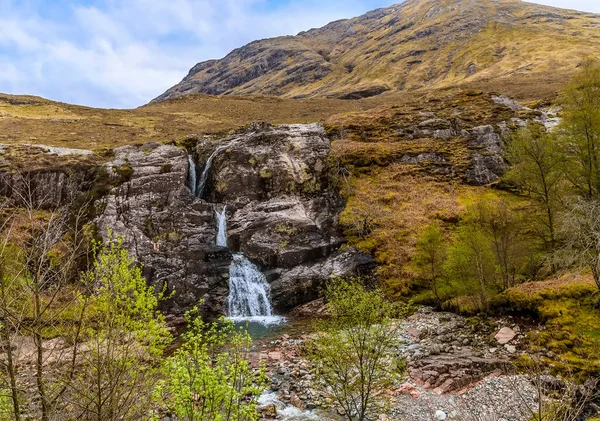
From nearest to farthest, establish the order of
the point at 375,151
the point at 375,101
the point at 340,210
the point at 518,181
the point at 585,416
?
the point at 585,416 → the point at 518,181 → the point at 340,210 → the point at 375,151 → the point at 375,101

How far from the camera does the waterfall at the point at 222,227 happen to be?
3862 centimetres

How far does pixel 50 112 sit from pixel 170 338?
3176 inches

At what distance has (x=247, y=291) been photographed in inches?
1353

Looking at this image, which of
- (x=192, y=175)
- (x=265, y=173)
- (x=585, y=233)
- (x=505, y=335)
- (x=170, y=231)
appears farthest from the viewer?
(x=192, y=175)

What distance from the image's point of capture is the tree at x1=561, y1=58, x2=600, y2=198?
24938mm

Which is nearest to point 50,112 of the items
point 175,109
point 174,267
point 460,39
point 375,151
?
point 175,109

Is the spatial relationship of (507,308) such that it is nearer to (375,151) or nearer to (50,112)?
(375,151)

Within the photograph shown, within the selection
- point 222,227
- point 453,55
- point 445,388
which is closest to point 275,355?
point 445,388

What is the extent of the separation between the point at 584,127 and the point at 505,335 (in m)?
15.6

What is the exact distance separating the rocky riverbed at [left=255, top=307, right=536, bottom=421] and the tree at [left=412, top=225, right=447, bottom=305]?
4.50 m

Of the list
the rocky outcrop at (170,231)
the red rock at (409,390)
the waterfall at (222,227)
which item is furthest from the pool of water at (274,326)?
the red rock at (409,390)

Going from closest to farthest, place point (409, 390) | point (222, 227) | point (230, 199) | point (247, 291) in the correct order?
point (409, 390) → point (247, 291) → point (222, 227) → point (230, 199)

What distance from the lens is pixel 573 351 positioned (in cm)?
1753

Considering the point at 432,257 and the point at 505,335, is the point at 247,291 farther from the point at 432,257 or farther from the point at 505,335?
the point at 505,335
